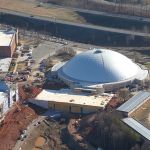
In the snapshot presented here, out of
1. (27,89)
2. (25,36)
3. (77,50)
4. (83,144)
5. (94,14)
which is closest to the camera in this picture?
(83,144)

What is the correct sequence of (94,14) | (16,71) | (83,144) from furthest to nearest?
(94,14), (16,71), (83,144)

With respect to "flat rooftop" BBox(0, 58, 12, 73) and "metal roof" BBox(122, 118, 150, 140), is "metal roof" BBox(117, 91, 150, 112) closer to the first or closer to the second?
"metal roof" BBox(122, 118, 150, 140)

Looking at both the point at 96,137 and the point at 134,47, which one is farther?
the point at 134,47

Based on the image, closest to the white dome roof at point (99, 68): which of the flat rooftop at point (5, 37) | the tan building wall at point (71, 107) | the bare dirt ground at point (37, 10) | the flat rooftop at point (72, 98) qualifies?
the flat rooftop at point (72, 98)

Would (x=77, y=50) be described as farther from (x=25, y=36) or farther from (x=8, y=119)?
(x=8, y=119)

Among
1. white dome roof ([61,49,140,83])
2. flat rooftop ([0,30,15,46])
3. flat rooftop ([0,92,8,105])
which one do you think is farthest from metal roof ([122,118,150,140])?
flat rooftop ([0,30,15,46])

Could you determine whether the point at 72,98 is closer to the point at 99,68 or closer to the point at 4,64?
the point at 99,68

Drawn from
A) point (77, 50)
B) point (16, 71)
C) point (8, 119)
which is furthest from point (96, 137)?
point (77, 50)

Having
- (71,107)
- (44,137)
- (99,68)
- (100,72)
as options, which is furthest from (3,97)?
(99,68)
